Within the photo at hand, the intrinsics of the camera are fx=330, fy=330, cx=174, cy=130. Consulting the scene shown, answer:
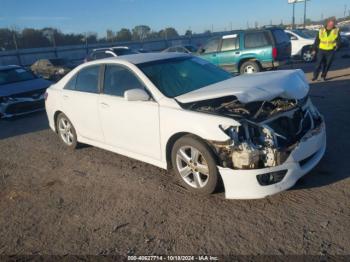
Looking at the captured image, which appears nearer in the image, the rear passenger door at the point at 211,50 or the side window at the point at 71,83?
the side window at the point at 71,83

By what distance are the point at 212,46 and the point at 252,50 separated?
191 cm

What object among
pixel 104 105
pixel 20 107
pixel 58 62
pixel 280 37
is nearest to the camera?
pixel 104 105

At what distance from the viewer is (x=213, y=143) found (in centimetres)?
356

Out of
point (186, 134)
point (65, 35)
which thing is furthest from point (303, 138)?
point (65, 35)

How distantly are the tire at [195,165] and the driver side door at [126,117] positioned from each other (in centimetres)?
37

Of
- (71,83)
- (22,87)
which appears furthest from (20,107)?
(71,83)

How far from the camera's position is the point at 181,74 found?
474 centimetres

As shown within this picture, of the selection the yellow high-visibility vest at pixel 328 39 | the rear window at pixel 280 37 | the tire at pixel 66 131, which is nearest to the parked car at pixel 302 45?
the rear window at pixel 280 37

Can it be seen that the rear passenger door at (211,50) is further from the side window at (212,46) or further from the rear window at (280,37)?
the rear window at (280,37)

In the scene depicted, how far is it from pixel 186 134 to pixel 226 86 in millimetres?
843

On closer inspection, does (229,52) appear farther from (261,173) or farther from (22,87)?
(261,173)

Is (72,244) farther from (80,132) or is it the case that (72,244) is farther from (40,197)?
(80,132)

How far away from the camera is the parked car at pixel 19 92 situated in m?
9.23

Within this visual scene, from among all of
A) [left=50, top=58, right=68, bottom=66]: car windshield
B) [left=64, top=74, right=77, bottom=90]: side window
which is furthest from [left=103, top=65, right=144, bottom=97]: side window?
[left=50, top=58, right=68, bottom=66]: car windshield
